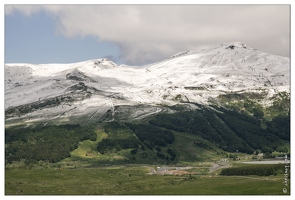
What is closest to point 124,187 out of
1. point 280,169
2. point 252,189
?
point 252,189

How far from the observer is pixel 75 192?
160 metres

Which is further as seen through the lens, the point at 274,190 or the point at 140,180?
the point at 140,180
